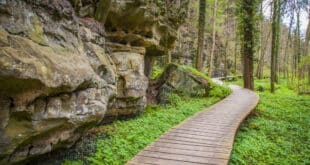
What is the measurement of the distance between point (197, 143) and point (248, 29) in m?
13.0

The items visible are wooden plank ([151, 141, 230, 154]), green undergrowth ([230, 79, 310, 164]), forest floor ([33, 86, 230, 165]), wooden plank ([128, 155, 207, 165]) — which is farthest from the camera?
green undergrowth ([230, 79, 310, 164])

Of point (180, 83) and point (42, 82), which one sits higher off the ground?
point (42, 82)

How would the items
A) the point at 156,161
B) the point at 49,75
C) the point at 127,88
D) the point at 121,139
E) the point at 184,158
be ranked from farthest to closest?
the point at 127,88, the point at 121,139, the point at 184,158, the point at 156,161, the point at 49,75

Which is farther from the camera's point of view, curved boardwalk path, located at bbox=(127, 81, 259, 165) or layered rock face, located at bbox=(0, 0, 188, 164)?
curved boardwalk path, located at bbox=(127, 81, 259, 165)

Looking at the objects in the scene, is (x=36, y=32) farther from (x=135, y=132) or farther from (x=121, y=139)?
(x=135, y=132)

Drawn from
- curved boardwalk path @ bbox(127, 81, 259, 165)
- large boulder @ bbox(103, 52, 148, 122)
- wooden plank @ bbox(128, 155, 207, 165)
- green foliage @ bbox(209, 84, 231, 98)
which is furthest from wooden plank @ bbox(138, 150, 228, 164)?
green foliage @ bbox(209, 84, 231, 98)

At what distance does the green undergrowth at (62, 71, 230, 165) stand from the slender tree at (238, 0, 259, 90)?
628cm

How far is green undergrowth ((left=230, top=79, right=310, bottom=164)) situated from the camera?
21.9 ft

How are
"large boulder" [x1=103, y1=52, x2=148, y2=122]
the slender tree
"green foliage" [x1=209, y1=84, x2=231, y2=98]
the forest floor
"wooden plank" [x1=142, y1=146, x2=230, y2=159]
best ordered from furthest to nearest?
the slender tree
"green foliage" [x1=209, y1=84, x2=231, y2=98]
"large boulder" [x1=103, y1=52, x2=148, y2=122]
the forest floor
"wooden plank" [x1=142, y1=146, x2=230, y2=159]

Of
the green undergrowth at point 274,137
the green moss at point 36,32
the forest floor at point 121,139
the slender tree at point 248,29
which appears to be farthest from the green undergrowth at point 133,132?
the slender tree at point 248,29

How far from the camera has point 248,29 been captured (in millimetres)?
16922

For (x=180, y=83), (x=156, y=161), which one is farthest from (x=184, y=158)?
(x=180, y=83)

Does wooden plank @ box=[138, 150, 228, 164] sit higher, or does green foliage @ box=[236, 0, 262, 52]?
green foliage @ box=[236, 0, 262, 52]

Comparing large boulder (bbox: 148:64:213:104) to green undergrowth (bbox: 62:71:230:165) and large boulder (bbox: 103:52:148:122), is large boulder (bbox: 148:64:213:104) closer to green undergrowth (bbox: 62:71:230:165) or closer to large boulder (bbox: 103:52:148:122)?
green undergrowth (bbox: 62:71:230:165)
